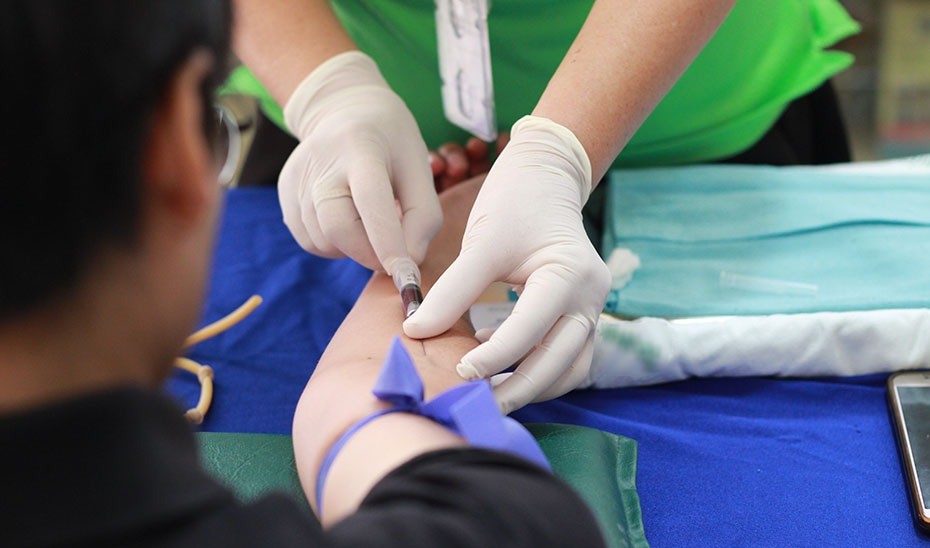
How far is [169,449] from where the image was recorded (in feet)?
1.57

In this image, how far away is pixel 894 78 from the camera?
111 inches

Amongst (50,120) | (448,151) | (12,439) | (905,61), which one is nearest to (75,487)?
(12,439)

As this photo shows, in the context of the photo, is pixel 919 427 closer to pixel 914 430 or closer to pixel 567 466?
pixel 914 430

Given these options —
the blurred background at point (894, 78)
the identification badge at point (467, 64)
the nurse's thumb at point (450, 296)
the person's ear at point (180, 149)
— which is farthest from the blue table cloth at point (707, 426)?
the blurred background at point (894, 78)

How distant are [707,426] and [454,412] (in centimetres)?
35

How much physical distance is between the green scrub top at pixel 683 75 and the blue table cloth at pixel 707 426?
1.03ft

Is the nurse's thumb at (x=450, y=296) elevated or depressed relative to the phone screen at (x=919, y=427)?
elevated

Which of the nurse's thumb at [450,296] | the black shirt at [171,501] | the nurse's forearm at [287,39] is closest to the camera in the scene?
the black shirt at [171,501]

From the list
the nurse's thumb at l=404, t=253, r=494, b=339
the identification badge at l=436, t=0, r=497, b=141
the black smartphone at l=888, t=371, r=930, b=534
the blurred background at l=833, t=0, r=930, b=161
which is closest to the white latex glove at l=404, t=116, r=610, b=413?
the nurse's thumb at l=404, t=253, r=494, b=339

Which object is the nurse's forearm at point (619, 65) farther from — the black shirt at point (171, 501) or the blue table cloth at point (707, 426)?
the black shirt at point (171, 501)

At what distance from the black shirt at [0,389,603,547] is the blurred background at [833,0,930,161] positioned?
102 inches

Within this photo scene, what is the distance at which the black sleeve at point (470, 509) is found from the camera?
0.51m

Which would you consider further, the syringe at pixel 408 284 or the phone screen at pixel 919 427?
the syringe at pixel 408 284

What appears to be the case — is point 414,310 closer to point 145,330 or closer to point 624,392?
point 624,392
